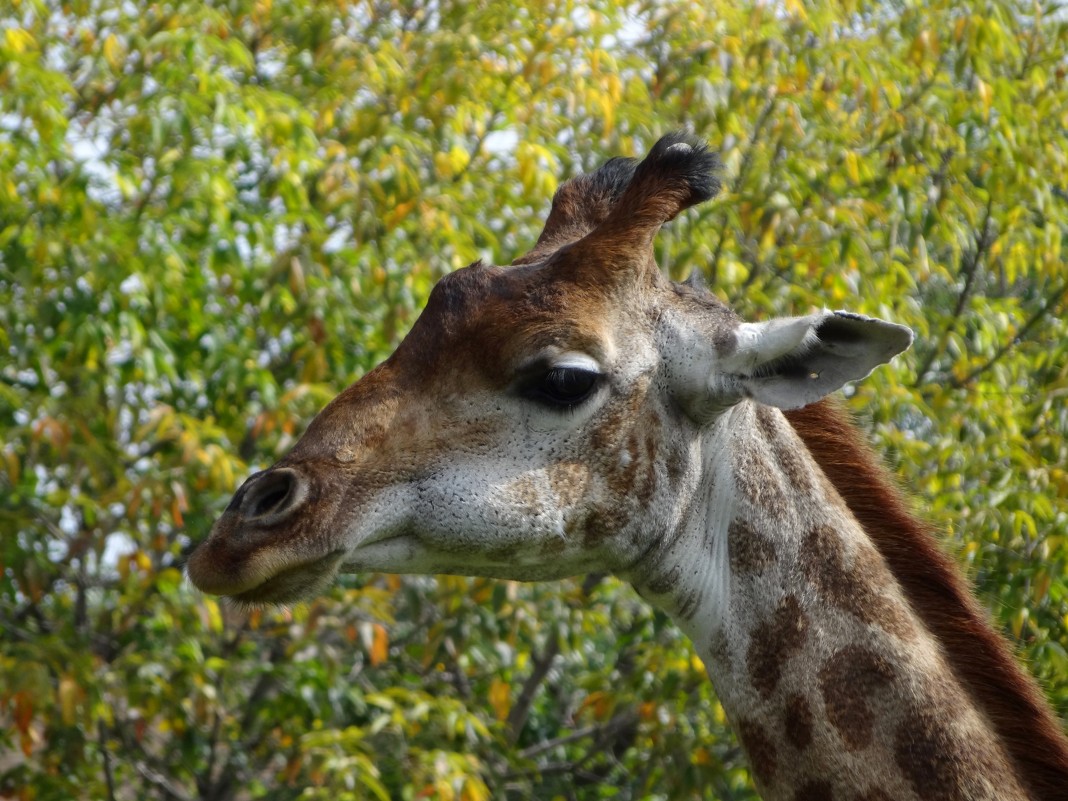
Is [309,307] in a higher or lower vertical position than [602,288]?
higher

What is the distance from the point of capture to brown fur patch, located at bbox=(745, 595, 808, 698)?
9.92 ft

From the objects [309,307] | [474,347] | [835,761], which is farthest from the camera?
[309,307]

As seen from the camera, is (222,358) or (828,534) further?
(222,358)

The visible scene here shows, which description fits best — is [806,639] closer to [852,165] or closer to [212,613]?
[212,613]

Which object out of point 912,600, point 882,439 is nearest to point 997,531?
point 882,439

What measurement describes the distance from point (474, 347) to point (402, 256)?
2.93 metres

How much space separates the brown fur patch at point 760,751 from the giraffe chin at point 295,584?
98 cm

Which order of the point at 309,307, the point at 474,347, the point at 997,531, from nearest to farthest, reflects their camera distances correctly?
the point at 474,347
the point at 997,531
the point at 309,307

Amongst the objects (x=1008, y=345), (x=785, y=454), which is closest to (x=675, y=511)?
(x=785, y=454)

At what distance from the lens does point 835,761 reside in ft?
9.55

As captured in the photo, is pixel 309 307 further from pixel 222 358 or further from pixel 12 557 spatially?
pixel 12 557

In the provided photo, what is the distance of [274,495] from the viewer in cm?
291

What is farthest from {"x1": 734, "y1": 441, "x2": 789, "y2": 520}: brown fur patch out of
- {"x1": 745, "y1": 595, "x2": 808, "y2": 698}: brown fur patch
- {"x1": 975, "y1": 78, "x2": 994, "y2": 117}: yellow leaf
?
{"x1": 975, "y1": 78, "x2": 994, "y2": 117}: yellow leaf

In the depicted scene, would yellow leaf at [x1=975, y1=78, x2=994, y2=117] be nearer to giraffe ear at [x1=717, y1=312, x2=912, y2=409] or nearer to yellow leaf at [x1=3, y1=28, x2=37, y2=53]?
giraffe ear at [x1=717, y1=312, x2=912, y2=409]
